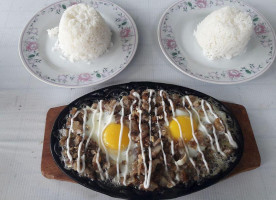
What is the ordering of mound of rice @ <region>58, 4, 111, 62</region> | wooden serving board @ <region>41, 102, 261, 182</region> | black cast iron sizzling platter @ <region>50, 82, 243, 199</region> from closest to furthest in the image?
black cast iron sizzling platter @ <region>50, 82, 243, 199</region>
wooden serving board @ <region>41, 102, 261, 182</region>
mound of rice @ <region>58, 4, 111, 62</region>

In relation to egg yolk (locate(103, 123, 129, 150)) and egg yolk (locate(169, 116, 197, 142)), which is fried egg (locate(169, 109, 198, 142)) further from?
egg yolk (locate(103, 123, 129, 150))

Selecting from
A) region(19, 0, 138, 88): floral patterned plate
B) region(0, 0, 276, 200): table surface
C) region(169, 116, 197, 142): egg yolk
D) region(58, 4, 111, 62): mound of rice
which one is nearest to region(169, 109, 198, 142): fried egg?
region(169, 116, 197, 142): egg yolk

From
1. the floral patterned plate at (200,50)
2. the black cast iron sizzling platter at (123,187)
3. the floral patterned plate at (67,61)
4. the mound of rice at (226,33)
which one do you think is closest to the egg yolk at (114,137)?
the black cast iron sizzling platter at (123,187)

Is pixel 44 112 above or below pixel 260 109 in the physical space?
below

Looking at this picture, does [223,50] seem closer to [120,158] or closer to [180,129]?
[180,129]

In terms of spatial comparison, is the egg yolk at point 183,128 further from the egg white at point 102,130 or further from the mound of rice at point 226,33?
the mound of rice at point 226,33

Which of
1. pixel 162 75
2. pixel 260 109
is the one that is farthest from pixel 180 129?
pixel 260 109
